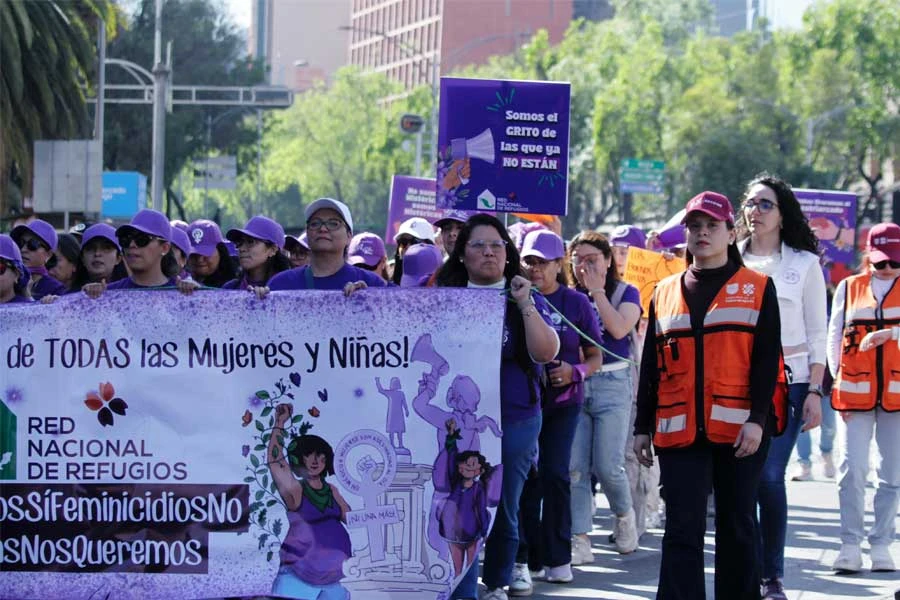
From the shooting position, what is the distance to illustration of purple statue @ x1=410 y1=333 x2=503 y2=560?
7281 mm

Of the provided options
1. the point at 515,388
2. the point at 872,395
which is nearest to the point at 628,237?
the point at 872,395

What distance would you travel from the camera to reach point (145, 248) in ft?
25.5

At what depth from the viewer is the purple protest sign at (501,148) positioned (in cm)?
1075

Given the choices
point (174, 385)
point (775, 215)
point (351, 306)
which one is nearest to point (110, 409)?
point (174, 385)

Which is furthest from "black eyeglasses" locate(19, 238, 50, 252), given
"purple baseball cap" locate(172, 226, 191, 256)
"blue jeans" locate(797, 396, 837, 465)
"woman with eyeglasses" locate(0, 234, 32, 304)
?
"blue jeans" locate(797, 396, 837, 465)

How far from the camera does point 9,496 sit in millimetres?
7359

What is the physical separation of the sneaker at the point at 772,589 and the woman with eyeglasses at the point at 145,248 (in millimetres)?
3080

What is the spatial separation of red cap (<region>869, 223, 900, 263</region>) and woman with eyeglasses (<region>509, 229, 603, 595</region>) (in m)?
1.68

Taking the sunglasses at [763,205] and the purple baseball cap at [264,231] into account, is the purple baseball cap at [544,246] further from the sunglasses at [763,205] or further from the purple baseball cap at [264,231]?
the purple baseball cap at [264,231]

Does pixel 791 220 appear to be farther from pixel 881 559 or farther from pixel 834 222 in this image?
pixel 834 222

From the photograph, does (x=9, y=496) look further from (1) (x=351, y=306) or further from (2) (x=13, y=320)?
(1) (x=351, y=306)

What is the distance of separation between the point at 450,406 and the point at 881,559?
11.2 ft

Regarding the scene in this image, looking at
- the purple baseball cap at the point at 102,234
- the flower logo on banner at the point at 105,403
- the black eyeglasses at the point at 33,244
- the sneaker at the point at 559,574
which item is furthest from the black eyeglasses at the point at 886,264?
the black eyeglasses at the point at 33,244

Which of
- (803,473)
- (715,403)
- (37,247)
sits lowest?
(803,473)
